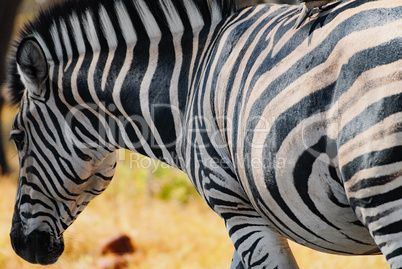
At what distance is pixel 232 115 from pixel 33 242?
5.94 feet

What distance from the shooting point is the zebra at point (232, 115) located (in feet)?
5.39

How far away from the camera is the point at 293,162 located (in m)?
1.89

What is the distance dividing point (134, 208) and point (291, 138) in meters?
4.98

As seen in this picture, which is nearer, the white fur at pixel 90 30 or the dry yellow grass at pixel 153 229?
the white fur at pixel 90 30

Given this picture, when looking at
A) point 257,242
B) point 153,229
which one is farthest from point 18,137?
point 153,229

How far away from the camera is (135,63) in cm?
286

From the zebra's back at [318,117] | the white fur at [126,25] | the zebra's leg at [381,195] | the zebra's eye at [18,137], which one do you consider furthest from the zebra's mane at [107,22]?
the zebra's leg at [381,195]

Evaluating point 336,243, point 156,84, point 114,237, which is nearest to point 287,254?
point 336,243

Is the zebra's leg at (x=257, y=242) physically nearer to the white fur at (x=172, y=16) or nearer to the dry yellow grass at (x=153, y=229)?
the white fur at (x=172, y=16)

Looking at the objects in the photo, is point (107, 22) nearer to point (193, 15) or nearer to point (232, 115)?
point (193, 15)

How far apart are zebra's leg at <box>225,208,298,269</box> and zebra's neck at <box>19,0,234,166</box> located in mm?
573

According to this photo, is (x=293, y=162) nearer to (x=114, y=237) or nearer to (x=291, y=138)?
(x=291, y=138)

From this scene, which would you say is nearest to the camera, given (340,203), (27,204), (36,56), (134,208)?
(340,203)

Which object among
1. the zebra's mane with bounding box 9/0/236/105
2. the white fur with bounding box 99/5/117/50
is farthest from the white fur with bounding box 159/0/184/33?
the white fur with bounding box 99/5/117/50
